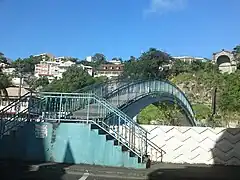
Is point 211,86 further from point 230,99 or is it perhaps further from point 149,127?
point 149,127

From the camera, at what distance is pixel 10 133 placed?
14.5m

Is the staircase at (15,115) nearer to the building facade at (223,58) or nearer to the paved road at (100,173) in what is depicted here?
the paved road at (100,173)

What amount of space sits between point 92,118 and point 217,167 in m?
6.30

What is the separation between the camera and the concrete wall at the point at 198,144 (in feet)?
51.8

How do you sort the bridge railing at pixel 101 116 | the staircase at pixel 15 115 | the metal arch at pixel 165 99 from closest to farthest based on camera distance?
the staircase at pixel 15 115 → the bridge railing at pixel 101 116 → the metal arch at pixel 165 99

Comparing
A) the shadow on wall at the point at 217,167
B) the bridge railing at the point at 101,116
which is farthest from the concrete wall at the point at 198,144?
the bridge railing at the point at 101,116

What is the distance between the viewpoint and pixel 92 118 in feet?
47.8

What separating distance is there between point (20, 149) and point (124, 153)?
4843 mm

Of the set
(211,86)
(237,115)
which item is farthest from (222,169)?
(211,86)

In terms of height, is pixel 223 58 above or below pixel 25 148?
above

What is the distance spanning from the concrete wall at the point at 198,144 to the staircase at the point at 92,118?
50cm

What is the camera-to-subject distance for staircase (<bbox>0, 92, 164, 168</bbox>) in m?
14.0

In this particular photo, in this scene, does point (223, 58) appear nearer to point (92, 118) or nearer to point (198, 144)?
point (198, 144)

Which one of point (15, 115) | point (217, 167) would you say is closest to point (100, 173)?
point (15, 115)
